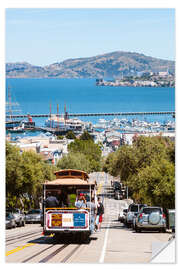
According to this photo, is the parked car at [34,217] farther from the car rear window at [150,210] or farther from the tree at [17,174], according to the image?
the car rear window at [150,210]

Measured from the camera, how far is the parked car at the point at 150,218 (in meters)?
22.7

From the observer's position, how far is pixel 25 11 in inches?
652

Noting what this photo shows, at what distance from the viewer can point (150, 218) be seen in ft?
→ 76.9

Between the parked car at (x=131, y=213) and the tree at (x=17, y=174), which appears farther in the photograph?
the tree at (x=17, y=174)

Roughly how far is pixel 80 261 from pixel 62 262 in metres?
0.45

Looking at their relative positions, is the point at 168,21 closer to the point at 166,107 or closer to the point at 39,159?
the point at 39,159

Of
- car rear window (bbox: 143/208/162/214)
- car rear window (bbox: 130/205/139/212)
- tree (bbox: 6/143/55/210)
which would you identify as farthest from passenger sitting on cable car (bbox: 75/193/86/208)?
tree (bbox: 6/143/55/210)

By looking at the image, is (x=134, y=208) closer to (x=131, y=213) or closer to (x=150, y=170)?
(x=131, y=213)

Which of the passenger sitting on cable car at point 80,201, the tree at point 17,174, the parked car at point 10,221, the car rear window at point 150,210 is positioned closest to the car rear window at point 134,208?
the parked car at point 10,221

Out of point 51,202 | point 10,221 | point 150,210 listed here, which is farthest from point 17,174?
point 51,202

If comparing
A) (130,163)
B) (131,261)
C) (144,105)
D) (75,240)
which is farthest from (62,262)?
(144,105)

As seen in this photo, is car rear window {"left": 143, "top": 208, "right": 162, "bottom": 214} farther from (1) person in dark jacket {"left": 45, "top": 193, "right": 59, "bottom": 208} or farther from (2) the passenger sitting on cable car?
(1) person in dark jacket {"left": 45, "top": 193, "right": 59, "bottom": 208}

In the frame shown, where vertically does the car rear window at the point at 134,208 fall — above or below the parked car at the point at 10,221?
above

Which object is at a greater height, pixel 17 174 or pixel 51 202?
pixel 51 202
